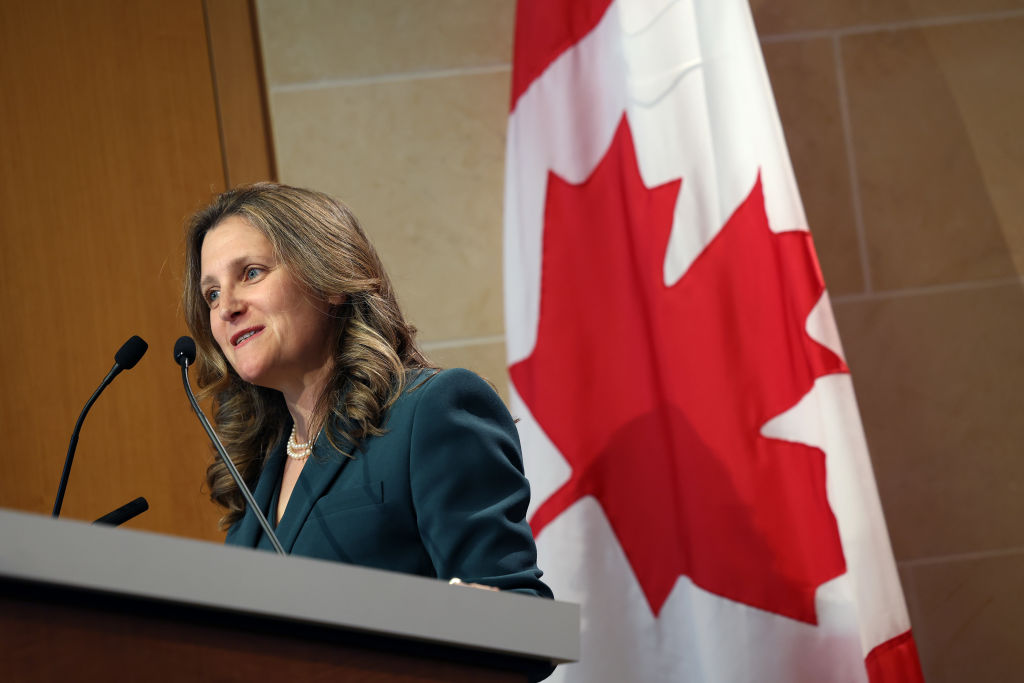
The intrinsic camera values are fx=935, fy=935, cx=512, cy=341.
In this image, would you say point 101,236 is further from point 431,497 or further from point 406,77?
point 431,497

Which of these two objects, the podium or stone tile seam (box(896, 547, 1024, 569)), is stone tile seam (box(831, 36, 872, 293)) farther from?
the podium

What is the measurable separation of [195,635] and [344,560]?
0.66 meters

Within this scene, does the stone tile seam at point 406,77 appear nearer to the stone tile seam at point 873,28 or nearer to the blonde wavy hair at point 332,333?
the stone tile seam at point 873,28

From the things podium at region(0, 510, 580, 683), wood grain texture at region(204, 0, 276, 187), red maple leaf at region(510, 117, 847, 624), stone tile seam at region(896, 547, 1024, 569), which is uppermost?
wood grain texture at region(204, 0, 276, 187)

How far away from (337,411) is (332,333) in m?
0.17

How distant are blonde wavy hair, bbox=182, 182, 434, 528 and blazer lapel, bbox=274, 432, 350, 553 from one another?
23 millimetres

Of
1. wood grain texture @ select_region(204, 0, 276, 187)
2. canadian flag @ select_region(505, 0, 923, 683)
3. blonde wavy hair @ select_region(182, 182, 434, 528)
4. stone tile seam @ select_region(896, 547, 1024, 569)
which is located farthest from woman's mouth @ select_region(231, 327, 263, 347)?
stone tile seam @ select_region(896, 547, 1024, 569)

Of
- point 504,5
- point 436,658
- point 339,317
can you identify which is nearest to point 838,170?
point 504,5

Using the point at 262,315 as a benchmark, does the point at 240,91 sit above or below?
above

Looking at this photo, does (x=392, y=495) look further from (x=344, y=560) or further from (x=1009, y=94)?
(x=1009, y=94)

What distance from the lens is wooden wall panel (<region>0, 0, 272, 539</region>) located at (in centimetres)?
243

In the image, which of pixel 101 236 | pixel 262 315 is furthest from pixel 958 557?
pixel 101 236

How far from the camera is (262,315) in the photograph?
145cm

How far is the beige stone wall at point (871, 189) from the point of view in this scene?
239cm
